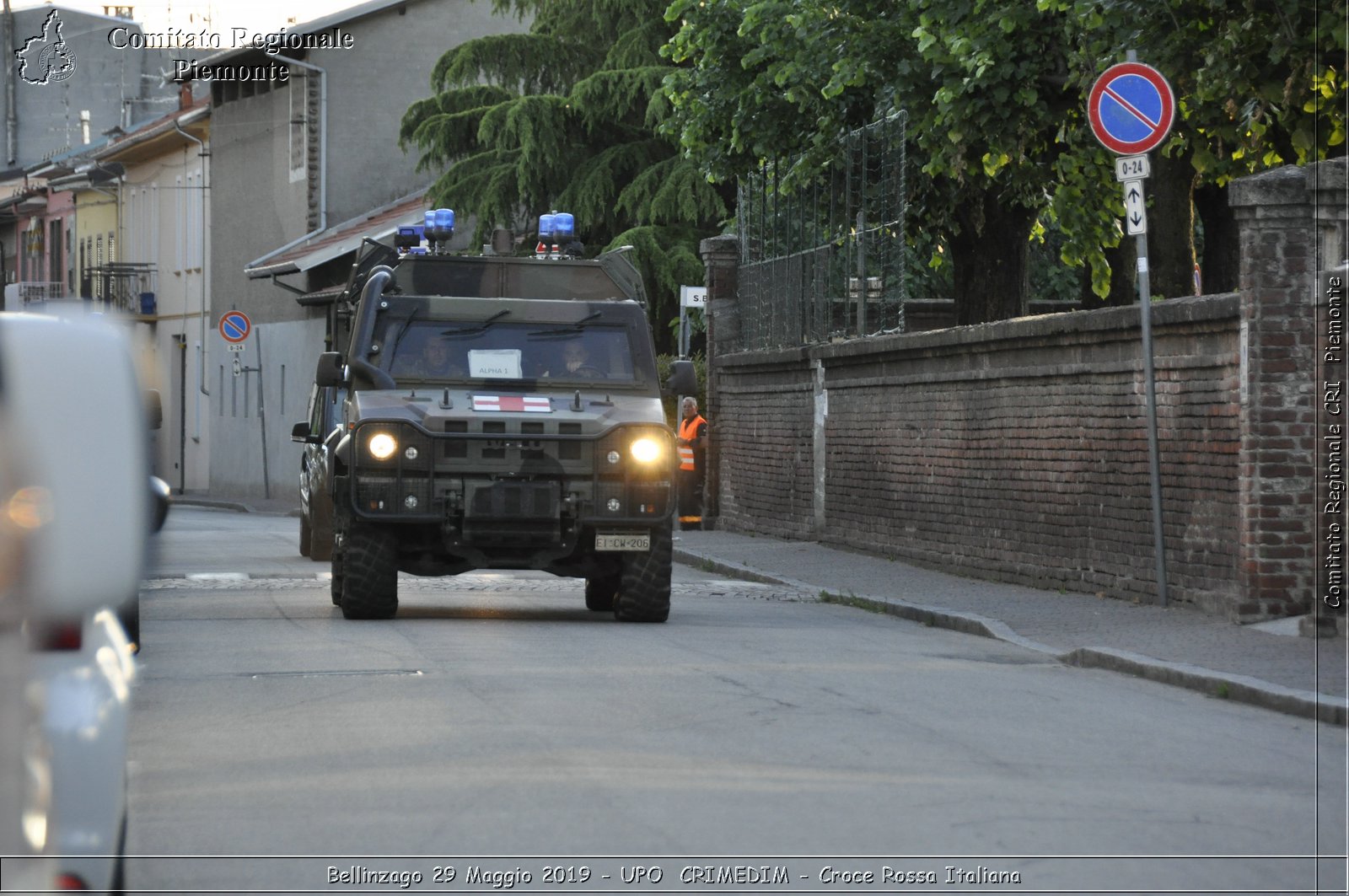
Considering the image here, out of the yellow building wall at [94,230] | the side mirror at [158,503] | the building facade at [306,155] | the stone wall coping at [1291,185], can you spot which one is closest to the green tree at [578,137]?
the building facade at [306,155]

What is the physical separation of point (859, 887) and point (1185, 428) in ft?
29.7

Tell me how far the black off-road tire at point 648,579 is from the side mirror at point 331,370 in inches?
95.4

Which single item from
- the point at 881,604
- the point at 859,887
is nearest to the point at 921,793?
the point at 859,887

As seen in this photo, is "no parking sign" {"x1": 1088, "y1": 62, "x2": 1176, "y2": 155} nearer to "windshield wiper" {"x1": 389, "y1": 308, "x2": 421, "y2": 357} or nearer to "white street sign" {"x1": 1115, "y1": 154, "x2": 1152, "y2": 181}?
"white street sign" {"x1": 1115, "y1": 154, "x2": 1152, "y2": 181}

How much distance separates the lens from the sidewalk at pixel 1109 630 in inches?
406

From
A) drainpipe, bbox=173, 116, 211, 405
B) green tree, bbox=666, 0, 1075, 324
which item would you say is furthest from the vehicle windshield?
drainpipe, bbox=173, 116, 211, 405

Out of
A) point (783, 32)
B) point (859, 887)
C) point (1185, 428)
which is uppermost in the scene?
point (783, 32)

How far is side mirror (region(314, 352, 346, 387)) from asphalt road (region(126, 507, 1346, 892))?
6.73ft

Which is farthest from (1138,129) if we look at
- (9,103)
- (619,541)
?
(9,103)

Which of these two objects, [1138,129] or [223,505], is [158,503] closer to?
[1138,129]

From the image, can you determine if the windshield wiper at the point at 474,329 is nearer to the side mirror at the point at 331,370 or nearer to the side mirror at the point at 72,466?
the side mirror at the point at 331,370

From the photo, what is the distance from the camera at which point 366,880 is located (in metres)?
Result: 5.82

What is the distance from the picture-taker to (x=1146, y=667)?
11164 millimetres

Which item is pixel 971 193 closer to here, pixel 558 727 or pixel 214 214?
pixel 558 727
